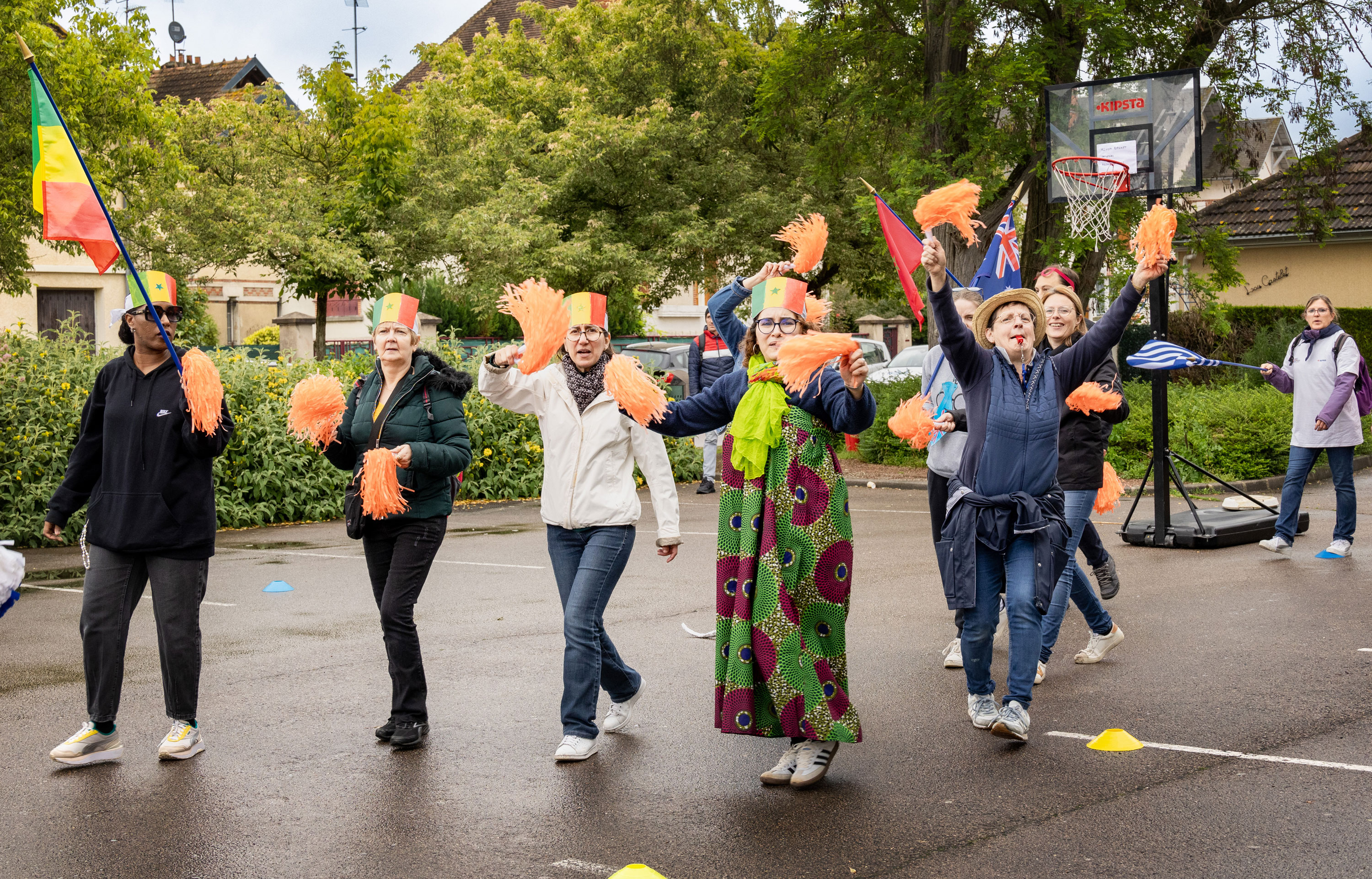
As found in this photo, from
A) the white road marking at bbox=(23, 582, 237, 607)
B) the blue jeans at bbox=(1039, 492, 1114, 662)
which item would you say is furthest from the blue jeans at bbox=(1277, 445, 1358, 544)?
the white road marking at bbox=(23, 582, 237, 607)

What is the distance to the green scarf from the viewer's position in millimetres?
4938

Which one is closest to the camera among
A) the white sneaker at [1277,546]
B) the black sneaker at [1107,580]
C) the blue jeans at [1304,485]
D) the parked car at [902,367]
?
the black sneaker at [1107,580]

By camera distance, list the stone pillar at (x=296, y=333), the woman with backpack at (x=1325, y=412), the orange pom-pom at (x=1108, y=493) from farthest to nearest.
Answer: the stone pillar at (x=296, y=333), the woman with backpack at (x=1325, y=412), the orange pom-pom at (x=1108, y=493)

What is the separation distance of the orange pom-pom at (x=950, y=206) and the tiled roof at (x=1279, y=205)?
21863 millimetres

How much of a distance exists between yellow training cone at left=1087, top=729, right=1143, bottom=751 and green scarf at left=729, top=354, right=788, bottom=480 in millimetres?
1854

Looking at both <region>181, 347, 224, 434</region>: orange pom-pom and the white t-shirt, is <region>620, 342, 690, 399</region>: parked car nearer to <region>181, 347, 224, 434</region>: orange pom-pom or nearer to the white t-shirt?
the white t-shirt

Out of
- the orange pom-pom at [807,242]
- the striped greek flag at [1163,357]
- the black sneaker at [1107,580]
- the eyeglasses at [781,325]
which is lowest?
the black sneaker at [1107,580]

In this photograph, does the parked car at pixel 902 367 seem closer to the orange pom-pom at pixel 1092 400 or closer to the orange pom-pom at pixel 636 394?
the orange pom-pom at pixel 1092 400

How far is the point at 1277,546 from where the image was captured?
10547 mm

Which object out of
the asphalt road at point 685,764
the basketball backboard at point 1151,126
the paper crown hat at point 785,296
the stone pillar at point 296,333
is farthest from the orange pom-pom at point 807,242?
the stone pillar at point 296,333

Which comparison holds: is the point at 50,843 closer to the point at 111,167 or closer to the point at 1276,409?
the point at 1276,409

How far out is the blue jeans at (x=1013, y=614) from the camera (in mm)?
5375

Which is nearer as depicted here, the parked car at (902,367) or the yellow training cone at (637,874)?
the yellow training cone at (637,874)

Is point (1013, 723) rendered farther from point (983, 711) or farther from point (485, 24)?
point (485, 24)
